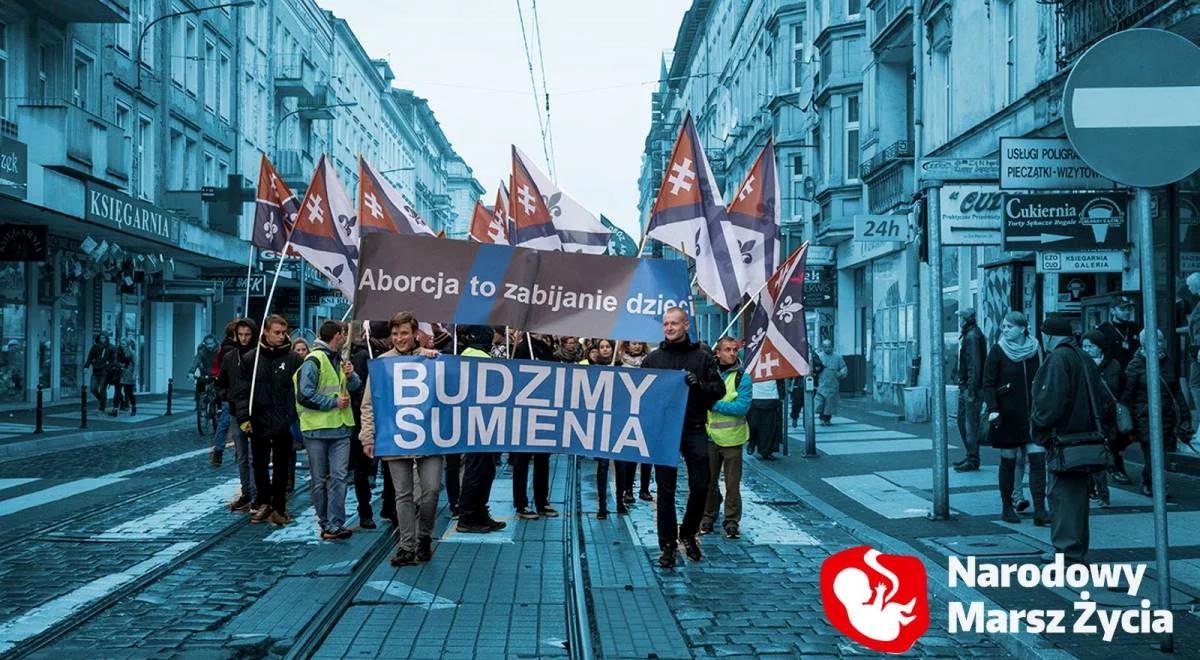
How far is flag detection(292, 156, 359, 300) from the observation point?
1484cm

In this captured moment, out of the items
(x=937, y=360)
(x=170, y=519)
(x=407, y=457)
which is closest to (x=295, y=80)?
(x=170, y=519)

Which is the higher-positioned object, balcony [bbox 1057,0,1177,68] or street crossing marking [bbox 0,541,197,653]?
balcony [bbox 1057,0,1177,68]

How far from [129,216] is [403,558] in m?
20.4

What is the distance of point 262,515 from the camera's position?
37.6ft

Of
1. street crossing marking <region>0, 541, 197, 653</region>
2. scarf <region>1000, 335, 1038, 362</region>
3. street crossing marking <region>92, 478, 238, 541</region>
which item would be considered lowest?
street crossing marking <region>0, 541, 197, 653</region>

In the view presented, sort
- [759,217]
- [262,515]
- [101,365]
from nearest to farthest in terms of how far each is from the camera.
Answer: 1. [262,515]
2. [759,217]
3. [101,365]

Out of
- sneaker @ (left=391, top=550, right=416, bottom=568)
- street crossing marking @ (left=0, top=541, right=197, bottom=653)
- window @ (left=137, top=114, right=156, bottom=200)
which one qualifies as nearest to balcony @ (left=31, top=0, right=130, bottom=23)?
window @ (left=137, top=114, right=156, bottom=200)

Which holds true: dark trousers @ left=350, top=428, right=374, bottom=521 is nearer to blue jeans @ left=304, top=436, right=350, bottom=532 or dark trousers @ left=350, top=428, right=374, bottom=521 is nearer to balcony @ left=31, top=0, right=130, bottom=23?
blue jeans @ left=304, top=436, right=350, bottom=532

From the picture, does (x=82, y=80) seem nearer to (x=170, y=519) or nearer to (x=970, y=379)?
(x=170, y=519)

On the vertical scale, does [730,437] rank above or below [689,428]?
below

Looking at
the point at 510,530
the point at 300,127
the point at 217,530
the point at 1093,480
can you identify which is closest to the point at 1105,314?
the point at 1093,480

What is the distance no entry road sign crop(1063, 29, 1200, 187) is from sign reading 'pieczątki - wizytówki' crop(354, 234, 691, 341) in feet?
12.6

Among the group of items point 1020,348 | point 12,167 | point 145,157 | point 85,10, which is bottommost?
point 1020,348

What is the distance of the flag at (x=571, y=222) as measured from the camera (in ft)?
51.3
